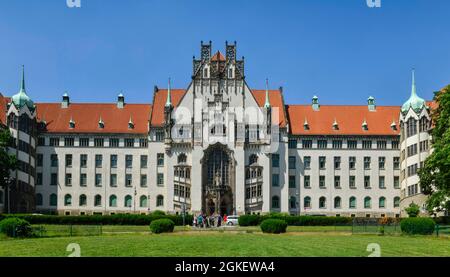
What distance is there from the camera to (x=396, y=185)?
11588 centimetres

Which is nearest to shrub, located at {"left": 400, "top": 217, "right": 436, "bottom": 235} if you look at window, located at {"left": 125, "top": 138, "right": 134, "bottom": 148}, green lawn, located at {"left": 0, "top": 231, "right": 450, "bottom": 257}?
green lawn, located at {"left": 0, "top": 231, "right": 450, "bottom": 257}

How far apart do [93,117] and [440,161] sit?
226ft

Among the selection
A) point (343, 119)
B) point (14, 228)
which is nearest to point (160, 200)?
point (343, 119)

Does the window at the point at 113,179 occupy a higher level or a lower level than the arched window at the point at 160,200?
higher

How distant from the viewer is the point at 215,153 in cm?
11138

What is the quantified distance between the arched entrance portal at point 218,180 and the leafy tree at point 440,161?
38449 mm

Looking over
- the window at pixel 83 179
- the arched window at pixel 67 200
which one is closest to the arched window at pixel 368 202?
the window at pixel 83 179

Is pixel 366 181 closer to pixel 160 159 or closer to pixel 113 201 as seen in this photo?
pixel 160 159

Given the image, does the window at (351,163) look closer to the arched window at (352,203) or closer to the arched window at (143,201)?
the arched window at (352,203)

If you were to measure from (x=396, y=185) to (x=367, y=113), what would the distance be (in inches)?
569

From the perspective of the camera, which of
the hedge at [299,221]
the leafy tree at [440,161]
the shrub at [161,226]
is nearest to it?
the shrub at [161,226]

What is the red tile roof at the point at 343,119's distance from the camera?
4589 inches

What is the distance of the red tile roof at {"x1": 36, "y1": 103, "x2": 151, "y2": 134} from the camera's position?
114 metres

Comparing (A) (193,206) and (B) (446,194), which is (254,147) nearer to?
(A) (193,206)
